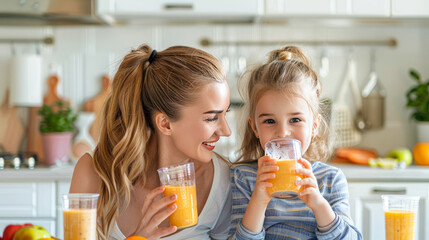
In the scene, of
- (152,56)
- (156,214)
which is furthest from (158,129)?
(156,214)

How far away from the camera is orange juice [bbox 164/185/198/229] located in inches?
55.6

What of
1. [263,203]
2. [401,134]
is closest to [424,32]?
[401,134]

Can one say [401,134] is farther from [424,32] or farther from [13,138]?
[13,138]

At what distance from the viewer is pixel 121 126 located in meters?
1.75

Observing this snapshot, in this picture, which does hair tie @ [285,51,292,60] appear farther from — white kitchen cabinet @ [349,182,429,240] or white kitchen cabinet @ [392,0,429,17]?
white kitchen cabinet @ [392,0,429,17]

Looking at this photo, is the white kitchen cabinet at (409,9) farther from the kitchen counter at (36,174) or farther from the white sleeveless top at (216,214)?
the kitchen counter at (36,174)

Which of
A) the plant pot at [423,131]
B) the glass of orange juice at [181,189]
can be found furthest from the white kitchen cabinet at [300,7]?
the glass of orange juice at [181,189]

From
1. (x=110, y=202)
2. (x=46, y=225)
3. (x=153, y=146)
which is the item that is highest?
(x=153, y=146)

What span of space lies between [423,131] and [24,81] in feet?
7.88

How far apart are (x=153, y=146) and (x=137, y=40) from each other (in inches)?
68.7

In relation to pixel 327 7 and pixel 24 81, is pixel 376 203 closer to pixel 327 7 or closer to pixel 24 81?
pixel 327 7

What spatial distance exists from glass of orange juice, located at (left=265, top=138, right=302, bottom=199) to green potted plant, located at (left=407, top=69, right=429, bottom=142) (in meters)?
2.23

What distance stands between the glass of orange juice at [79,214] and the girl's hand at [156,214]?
0.25 m

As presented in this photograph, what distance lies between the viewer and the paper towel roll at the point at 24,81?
328cm
